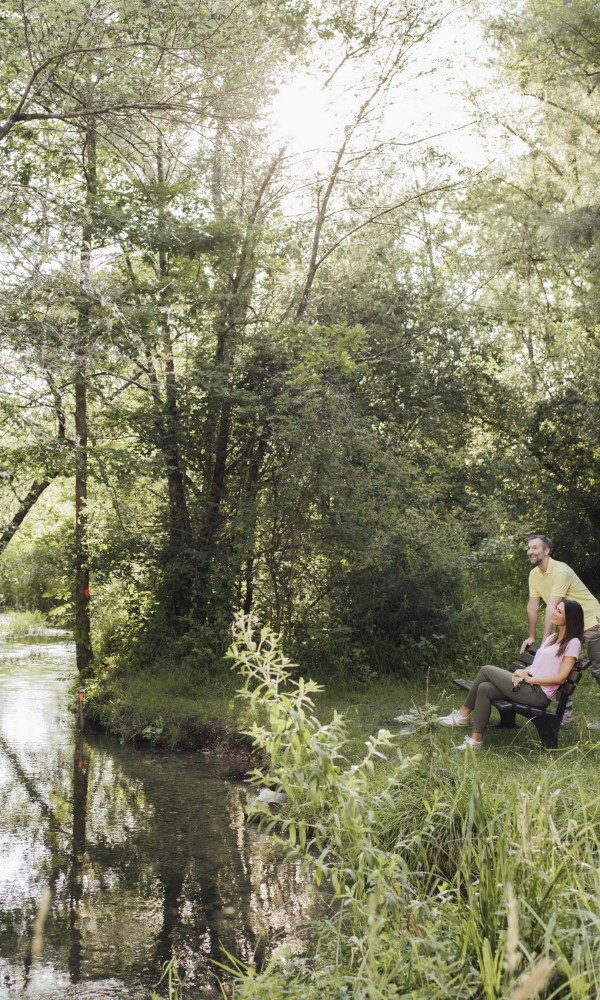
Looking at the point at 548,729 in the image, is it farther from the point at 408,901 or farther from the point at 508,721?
the point at 408,901

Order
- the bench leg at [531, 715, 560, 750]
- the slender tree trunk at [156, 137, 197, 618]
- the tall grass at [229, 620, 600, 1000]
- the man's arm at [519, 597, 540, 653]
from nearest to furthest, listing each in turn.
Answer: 1. the tall grass at [229, 620, 600, 1000]
2. the bench leg at [531, 715, 560, 750]
3. the man's arm at [519, 597, 540, 653]
4. the slender tree trunk at [156, 137, 197, 618]

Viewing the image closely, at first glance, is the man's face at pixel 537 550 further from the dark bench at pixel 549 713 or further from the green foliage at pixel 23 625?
the green foliage at pixel 23 625

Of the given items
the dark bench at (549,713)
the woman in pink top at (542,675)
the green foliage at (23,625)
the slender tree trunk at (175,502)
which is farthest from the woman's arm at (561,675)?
the green foliage at (23,625)

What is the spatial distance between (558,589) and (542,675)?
800mm

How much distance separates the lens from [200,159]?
1169 cm

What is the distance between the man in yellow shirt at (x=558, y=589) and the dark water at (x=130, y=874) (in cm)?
302

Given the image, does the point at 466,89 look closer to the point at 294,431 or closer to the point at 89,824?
the point at 294,431

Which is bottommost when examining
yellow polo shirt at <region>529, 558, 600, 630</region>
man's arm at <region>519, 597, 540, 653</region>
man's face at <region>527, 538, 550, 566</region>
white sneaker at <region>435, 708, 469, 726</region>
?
white sneaker at <region>435, 708, 469, 726</region>

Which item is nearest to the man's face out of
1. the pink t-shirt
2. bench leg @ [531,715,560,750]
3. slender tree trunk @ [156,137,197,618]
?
the pink t-shirt

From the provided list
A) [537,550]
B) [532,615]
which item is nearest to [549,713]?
[532,615]

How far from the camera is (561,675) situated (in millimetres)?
6738

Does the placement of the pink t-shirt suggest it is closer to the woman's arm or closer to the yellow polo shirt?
the woman's arm

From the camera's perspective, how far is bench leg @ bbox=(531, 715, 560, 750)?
6938 millimetres

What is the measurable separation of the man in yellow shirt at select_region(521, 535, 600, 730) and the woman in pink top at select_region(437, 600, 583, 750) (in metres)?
0.24
